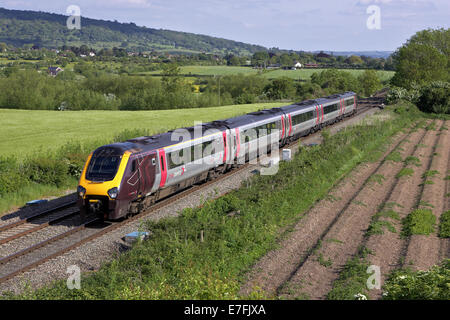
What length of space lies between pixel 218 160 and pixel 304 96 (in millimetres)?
67461

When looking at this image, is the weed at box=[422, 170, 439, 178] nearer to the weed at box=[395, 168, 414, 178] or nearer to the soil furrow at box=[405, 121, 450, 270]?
the soil furrow at box=[405, 121, 450, 270]

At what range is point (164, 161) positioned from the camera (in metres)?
19.2

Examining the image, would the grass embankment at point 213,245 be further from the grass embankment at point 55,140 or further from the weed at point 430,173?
the grass embankment at point 55,140

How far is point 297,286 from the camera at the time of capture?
12484 millimetres

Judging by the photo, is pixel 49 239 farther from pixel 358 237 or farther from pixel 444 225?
pixel 444 225

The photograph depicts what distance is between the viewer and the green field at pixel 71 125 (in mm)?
40119

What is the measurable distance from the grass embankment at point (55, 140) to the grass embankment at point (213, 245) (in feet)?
29.6

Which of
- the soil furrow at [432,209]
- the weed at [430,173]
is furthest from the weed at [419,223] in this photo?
the weed at [430,173]

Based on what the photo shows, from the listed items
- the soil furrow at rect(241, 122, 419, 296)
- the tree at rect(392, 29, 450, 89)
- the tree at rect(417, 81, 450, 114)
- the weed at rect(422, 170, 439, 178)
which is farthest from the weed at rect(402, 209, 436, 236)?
the tree at rect(392, 29, 450, 89)

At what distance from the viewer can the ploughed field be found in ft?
42.7

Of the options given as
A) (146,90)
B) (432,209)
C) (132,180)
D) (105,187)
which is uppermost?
(146,90)

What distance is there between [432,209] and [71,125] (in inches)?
Answer: 1746

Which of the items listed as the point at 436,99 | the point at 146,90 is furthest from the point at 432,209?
the point at 146,90

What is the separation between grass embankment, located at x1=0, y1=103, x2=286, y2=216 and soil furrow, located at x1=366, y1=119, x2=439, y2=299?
1600 centimetres
